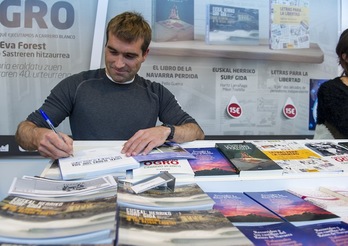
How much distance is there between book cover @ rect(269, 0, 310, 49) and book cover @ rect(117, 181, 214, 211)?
180 centimetres

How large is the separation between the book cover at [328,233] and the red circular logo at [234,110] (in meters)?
1.58

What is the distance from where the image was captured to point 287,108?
7.38 feet

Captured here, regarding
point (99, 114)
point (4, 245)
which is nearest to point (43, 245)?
point (4, 245)

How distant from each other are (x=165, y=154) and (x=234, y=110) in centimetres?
132

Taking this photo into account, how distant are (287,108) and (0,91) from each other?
1845 millimetres

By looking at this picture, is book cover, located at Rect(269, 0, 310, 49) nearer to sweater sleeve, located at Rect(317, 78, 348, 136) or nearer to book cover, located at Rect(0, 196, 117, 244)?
sweater sleeve, located at Rect(317, 78, 348, 136)

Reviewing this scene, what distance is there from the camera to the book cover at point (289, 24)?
7.29 ft

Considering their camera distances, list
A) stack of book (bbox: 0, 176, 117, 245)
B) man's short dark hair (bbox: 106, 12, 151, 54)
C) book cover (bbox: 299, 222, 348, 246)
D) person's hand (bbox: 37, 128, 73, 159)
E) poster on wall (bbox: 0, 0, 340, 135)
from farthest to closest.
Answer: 1. poster on wall (bbox: 0, 0, 340, 135)
2. man's short dark hair (bbox: 106, 12, 151, 54)
3. person's hand (bbox: 37, 128, 73, 159)
4. book cover (bbox: 299, 222, 348, 246)
5. stack of book (bbox: 0, 176, 117, 245)

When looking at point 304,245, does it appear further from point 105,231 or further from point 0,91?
point 0,91

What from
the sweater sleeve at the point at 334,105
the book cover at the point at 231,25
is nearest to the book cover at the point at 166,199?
the sweater sleeve at the point at 334,105

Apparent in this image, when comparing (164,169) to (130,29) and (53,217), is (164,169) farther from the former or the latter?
(130,29)

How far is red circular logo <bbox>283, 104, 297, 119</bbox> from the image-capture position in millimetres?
2248

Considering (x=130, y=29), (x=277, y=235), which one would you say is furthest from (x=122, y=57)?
(x=277, y=235)

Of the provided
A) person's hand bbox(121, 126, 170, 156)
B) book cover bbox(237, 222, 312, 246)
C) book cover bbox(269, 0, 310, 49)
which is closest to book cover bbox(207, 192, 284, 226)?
book cover bbox(237, 222, 312, 246)
